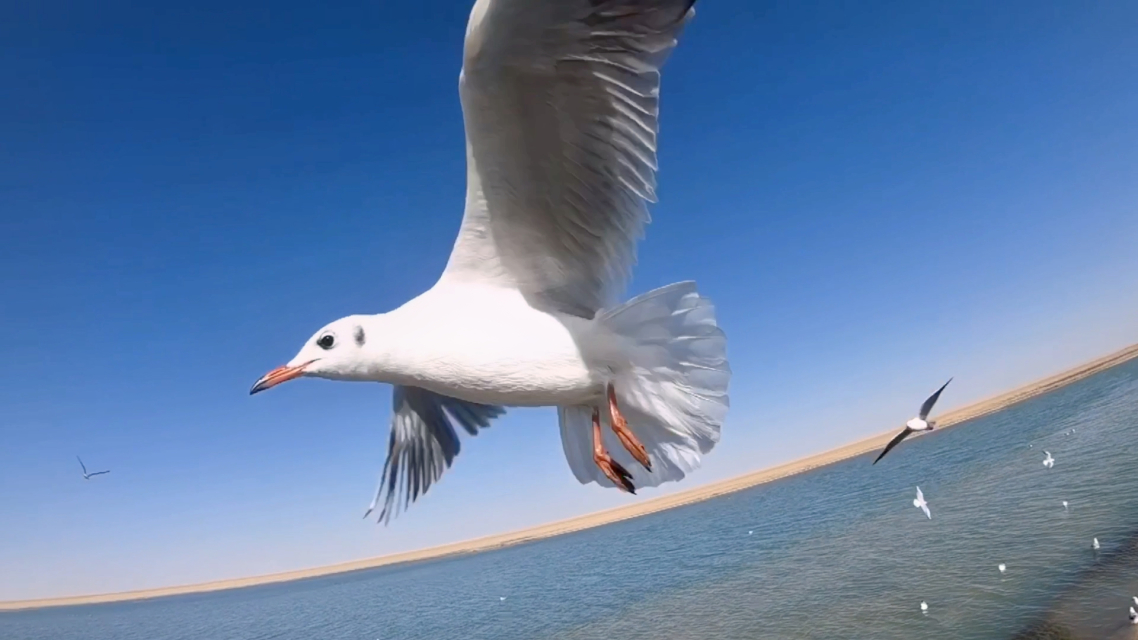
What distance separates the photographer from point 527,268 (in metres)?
2.73

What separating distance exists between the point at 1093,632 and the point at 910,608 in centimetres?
331

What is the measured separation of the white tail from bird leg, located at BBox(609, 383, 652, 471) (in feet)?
0.34

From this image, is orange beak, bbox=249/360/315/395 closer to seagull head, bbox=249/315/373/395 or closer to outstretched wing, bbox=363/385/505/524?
seagull head, bbox=249/315/373/395

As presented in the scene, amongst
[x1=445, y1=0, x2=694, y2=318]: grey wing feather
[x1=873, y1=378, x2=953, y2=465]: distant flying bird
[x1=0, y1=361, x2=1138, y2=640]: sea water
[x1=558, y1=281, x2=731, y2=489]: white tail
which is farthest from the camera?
[x1=0, y1=361, x2=1138, y2=640]: sea water

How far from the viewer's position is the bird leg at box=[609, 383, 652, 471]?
2404mm

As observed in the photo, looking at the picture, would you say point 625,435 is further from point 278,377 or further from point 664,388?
point 278,377

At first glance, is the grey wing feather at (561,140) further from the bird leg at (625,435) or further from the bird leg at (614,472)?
the bird leg at (614,472)

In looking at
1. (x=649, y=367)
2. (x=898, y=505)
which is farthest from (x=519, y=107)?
(x=898, y=505)

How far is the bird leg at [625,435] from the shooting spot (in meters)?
2.40

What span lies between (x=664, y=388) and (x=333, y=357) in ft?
3.85

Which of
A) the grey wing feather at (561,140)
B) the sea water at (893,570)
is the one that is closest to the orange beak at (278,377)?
the grey wing feather at (561,140)

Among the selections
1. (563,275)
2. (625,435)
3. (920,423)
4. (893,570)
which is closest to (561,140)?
(563,275)

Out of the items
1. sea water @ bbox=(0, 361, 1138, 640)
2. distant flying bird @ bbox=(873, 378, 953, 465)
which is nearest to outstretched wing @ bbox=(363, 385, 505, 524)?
distant flying bird @ bbox=(873, 378, 953, 465)

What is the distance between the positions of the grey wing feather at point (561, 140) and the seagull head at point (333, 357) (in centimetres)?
41
